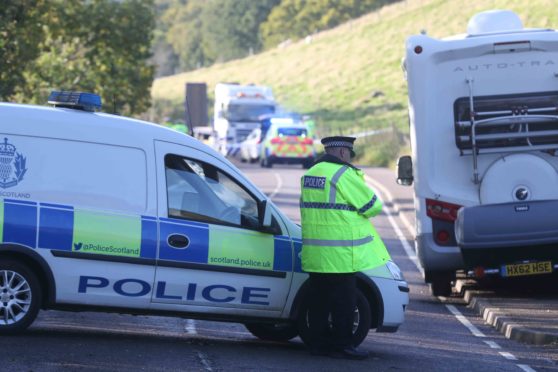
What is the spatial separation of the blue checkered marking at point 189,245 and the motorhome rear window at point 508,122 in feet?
14.1

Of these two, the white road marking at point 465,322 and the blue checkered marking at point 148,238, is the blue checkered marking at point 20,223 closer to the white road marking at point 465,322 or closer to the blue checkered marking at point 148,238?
the blue checkered marking at point 148,238

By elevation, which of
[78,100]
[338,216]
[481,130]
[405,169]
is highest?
[481,130]

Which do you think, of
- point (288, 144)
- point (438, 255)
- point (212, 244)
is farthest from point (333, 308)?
point (288, 144)

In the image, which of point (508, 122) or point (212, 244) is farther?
point (508, 122)

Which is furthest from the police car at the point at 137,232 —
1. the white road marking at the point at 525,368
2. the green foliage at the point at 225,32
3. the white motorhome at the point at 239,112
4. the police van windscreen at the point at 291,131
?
the green foliage at the point at 225,32

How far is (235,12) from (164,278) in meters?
114

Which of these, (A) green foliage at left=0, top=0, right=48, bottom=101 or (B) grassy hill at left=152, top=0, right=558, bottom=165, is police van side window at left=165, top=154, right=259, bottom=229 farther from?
(B) grassy hill at left=152, top=0, right=558, bottom=165

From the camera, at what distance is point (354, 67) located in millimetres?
89875

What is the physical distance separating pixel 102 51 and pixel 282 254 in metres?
28.8

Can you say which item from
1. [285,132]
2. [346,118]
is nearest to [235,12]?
[346,118]

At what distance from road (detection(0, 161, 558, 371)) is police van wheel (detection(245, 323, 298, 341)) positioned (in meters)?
0.08

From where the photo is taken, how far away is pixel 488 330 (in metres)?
A: 12.8

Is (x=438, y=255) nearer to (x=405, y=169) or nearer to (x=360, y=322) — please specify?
(x=405, y=169)

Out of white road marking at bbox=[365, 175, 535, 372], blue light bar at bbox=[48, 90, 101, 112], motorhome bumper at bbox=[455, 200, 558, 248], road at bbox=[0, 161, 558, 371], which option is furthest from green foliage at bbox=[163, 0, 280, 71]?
blue light bar at bbox=[48, 90, 101, 112]
